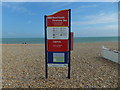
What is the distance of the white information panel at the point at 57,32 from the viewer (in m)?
4.43

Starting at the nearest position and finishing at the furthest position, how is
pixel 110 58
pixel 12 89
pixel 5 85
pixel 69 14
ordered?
pixel 12 89 → pixel 5 85 → pixel 69 14 → pixel 110 58

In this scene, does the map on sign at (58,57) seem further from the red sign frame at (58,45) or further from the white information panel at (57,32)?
the white information panel at (57,32)

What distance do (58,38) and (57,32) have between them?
0.87ft

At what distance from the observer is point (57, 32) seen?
446cm

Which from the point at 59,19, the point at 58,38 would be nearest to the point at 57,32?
the point at 58,38

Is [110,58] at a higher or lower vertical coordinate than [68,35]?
lower

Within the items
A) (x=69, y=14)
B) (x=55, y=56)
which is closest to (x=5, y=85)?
(x=55, y=56)

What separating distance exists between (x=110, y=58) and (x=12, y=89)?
22.2 ft

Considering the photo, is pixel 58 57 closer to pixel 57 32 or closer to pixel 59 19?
pixel 57 32

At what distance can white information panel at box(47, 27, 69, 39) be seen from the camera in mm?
4430

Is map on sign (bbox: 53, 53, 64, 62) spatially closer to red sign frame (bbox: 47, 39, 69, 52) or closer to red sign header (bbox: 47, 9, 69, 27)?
red sign frame (bbox: 47, 39, 69, 52)

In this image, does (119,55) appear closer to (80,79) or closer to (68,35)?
(80,79)

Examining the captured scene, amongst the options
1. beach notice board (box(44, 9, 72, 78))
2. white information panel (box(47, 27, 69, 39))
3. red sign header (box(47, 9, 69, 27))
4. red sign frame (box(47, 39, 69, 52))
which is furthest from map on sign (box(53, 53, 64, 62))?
red sign header (box(47, 9, 69, 27))

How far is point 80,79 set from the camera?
4508 millimetres
